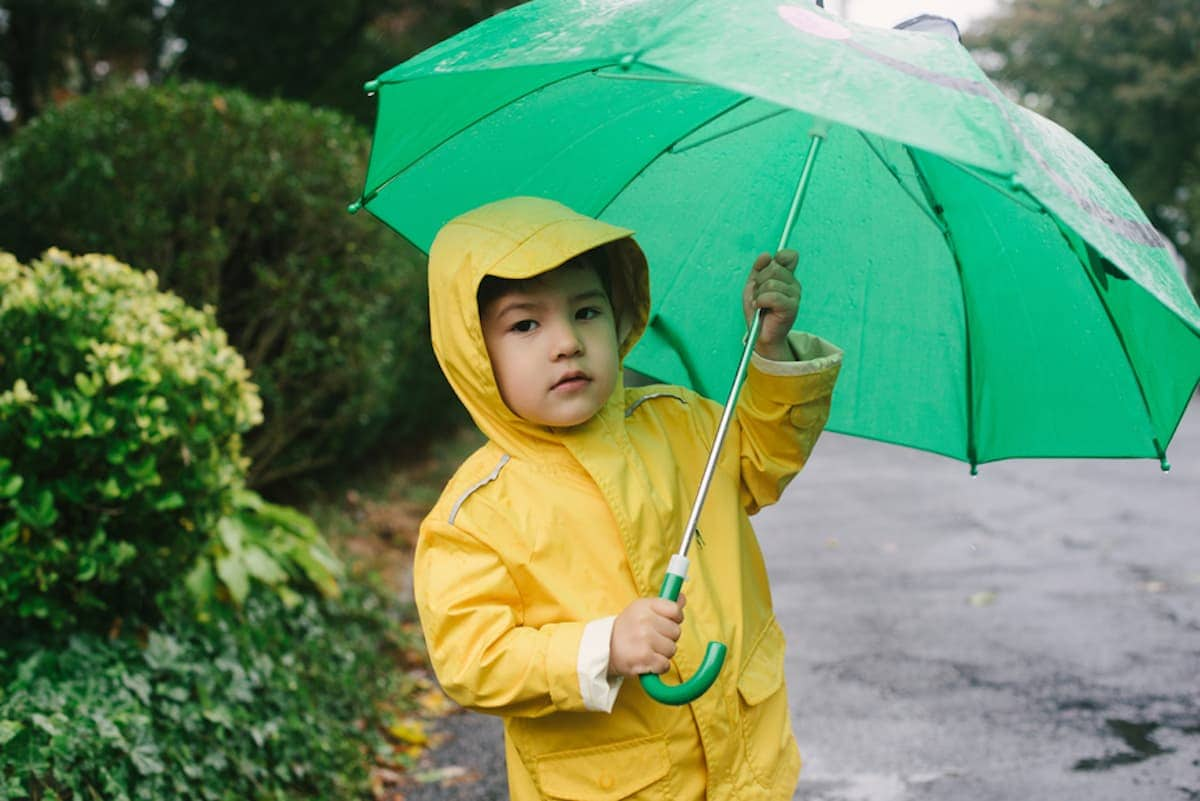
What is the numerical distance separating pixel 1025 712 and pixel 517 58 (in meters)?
3.66

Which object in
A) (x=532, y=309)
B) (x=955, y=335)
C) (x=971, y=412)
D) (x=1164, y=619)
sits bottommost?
(x=1164, y=619)

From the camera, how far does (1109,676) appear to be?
5086mm

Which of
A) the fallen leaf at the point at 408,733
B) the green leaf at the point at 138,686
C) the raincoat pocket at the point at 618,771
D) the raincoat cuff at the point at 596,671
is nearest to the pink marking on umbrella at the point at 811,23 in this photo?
the raincoat cuff at the point at 596,671

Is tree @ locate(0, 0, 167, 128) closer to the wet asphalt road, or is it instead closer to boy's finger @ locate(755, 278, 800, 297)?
the wet asphalt road

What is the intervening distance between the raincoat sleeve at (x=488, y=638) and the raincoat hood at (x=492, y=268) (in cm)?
20

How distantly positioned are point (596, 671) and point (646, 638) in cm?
10

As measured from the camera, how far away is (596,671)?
2061 millimetres

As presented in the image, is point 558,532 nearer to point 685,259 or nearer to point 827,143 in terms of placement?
point 685,259

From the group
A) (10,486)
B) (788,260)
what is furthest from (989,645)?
(10,486)

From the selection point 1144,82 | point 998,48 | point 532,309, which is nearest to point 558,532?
point 532,309

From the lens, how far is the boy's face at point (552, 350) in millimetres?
2242

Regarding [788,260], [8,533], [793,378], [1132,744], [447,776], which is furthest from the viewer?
[447,776]

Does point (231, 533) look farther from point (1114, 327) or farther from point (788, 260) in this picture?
point (1114, 327)

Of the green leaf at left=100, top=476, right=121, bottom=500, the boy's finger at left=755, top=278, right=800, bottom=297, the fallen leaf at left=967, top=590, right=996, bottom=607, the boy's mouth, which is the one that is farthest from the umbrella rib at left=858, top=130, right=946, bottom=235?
the fallen leaf at left=967, top=590, right=996, bottom=607
